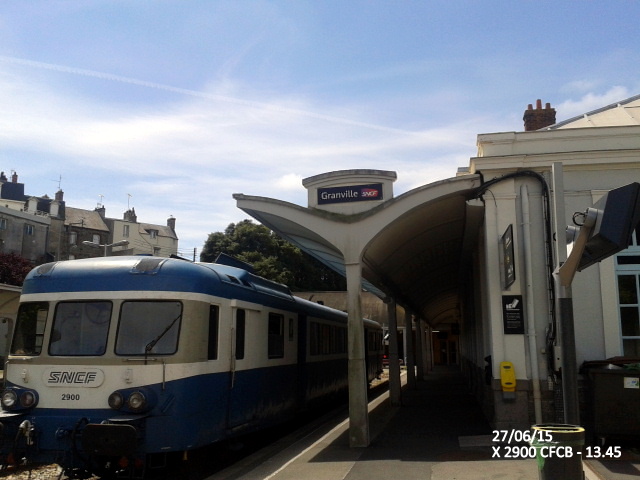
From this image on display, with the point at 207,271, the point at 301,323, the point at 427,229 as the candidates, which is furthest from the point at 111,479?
the point at 427,229

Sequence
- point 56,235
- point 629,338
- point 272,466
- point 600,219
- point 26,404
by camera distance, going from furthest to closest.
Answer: point 56,235
point 629,338
point 272,466
point 26,404
point 600,219

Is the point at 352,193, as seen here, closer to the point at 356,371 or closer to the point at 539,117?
the point at 356,371

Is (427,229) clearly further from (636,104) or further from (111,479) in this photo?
(111,479)

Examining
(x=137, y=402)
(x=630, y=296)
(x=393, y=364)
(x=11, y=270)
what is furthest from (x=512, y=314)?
(x=11, y=270)

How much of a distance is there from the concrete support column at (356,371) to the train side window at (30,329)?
15.1 feet

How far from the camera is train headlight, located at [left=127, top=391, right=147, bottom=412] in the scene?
23.4 feet

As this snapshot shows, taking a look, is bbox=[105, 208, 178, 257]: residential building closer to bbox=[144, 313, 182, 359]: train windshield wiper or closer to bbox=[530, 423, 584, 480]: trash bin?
bbox=[144, 313, 182, 359]: train windshield wiper

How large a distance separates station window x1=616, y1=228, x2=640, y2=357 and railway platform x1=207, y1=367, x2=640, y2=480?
6.81ft

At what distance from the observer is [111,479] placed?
7.46m

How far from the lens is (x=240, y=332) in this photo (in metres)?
9.05

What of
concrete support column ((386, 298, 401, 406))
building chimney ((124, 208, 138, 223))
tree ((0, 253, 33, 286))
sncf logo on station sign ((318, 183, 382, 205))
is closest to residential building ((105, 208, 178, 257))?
building chimney ((124, 208, 138, 223))

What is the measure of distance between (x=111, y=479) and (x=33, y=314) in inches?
92.0

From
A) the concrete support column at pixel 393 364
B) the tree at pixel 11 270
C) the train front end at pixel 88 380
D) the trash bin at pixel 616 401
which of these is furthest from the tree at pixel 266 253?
the train front end at pixel 88 380

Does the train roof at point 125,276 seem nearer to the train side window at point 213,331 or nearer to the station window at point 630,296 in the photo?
the train side window at point 213,331
